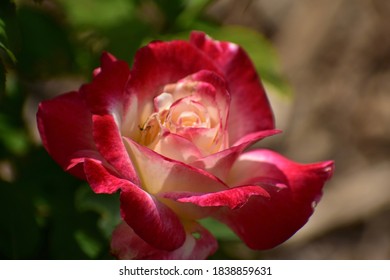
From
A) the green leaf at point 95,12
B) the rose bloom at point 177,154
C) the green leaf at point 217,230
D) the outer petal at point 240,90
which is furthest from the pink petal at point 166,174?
the green leaf at point 95,12

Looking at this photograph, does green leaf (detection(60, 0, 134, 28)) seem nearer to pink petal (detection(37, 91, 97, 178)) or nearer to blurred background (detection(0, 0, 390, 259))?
blurred background (detection(0, 0, 390, 259))

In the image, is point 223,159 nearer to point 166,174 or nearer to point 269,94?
point 166,174

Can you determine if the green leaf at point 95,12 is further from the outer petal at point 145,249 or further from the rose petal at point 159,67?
the outer petal at point 145,249

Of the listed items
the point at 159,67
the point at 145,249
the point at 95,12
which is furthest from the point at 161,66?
the point at 95,12

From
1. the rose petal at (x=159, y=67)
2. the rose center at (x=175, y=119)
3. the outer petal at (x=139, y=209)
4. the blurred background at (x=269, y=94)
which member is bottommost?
the blurred background at (x=269, y=94)

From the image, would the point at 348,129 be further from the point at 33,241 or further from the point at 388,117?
the point at 33,241

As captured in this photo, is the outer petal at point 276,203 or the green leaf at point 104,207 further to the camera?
the green leaf at point 104,207

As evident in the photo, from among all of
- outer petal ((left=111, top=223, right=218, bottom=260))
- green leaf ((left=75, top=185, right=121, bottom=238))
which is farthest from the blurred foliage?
outer petal ((left=111, top=223, right=218, bottom=260))
